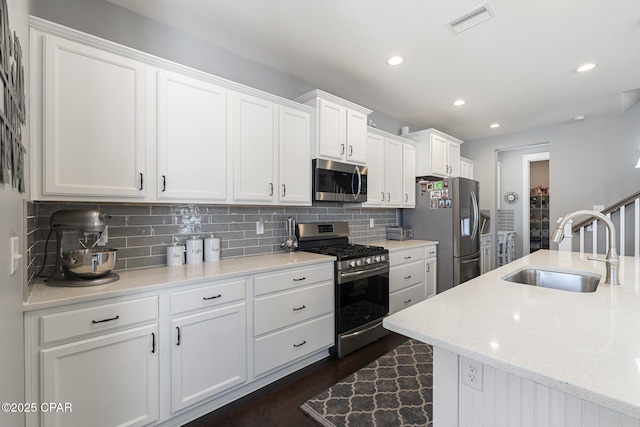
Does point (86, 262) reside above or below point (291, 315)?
Answer: above

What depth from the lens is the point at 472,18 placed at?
2.09m

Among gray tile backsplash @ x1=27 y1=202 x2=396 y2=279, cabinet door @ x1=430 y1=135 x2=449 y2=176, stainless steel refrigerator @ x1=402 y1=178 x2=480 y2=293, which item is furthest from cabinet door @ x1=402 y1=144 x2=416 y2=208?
gray tile backsplash @ x1=27 y1=202 x2=396 y2=279

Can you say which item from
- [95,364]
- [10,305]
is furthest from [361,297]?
[10,305]

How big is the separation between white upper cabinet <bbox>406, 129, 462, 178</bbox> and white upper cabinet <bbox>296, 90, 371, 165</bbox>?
1.27m

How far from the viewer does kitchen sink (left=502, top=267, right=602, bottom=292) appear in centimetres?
183

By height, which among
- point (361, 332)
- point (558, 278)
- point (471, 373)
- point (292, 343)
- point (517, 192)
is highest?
point (517, 192)

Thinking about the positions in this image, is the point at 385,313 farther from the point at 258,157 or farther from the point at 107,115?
the point at 107,115

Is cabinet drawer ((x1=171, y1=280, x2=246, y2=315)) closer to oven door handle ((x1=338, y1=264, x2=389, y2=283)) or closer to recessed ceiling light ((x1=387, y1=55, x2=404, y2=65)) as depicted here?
oven door handle ((x1=338, y1=264, x2=389, y2=283))

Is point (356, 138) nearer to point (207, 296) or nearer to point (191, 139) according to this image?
point (191, 139)

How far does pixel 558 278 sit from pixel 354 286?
59.8 inches

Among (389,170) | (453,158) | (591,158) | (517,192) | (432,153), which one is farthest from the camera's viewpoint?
(517,192)

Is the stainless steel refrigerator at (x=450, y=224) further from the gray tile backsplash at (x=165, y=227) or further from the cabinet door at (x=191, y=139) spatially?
the cabinet door at (x=191, y=139)

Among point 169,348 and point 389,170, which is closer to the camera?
point 169,348

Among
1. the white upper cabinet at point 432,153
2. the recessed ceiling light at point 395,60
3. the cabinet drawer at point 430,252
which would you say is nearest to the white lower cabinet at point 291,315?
the cabinet drawer at point 430,252
